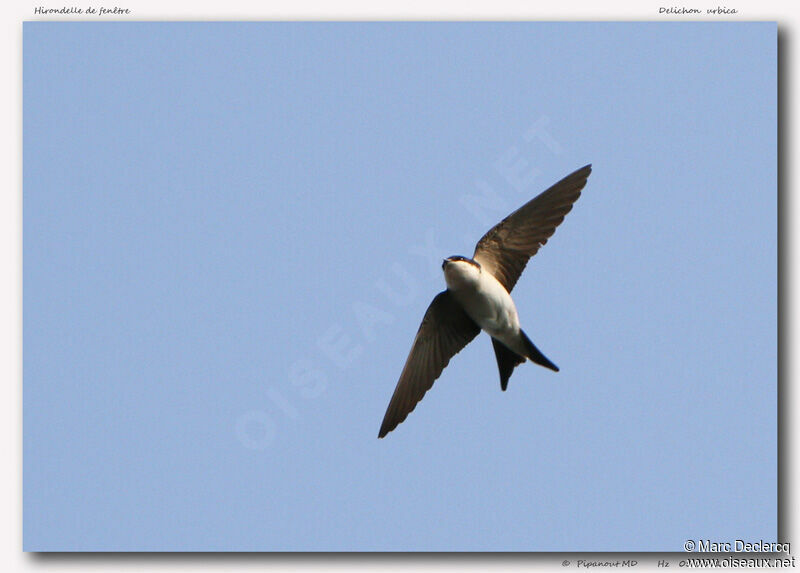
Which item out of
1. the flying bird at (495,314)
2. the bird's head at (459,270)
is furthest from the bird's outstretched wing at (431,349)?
the bird's head at (459,270)

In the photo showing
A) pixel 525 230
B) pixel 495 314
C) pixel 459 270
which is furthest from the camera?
pixel 525 230

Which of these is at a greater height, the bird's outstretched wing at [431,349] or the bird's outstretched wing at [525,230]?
the bird's outstretched wing at [525,230]

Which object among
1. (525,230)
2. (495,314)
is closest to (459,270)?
(495,314)

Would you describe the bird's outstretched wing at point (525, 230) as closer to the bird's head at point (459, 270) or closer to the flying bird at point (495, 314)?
the flying bird at point (495, 314)

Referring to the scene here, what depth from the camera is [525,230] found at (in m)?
6.58

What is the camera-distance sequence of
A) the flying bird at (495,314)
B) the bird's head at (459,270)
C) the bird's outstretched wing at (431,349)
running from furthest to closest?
the bird's outstretched wing at (431,349)
the flying bird at (495,314)
the bird's head at (459,270)

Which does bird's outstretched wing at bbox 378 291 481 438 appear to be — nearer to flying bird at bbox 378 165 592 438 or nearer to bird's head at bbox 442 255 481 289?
flying bird at bbox 378 165 592 438

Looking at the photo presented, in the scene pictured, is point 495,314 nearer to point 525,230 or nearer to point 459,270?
point 459,270

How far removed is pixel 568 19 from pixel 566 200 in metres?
1.13

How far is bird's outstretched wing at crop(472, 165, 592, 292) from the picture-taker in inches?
258

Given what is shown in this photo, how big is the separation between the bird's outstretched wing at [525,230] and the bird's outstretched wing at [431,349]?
0.36 meters

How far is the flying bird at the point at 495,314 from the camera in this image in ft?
21.0

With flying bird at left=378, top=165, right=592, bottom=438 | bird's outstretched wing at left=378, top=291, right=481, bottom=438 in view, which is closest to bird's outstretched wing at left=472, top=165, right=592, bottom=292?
flying bird at left=378, top=165, right=592, bottom=438

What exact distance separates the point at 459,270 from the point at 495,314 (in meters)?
0.36
